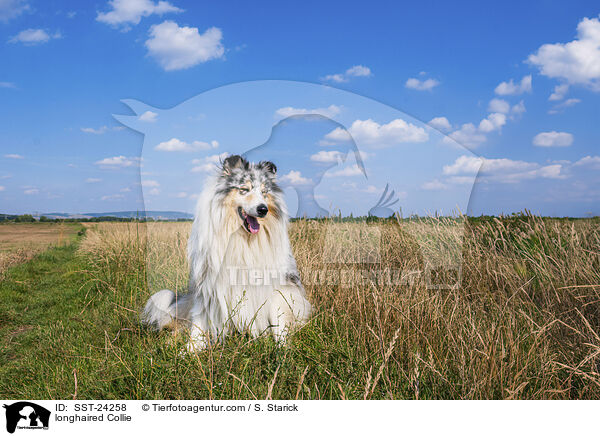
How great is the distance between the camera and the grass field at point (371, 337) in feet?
10.8

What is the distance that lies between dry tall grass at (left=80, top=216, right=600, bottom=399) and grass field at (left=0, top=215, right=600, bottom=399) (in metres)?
0.02

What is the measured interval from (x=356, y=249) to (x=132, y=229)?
5991mm

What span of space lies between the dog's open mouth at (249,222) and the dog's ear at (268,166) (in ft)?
1.38

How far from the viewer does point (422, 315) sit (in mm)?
4043

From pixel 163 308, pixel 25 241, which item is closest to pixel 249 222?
pixel 163 308

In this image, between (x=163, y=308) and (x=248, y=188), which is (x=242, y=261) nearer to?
(x=248, y=188)

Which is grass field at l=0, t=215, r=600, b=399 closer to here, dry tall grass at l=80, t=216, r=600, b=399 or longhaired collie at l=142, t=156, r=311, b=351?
dry tall grass at l=80, t=216, r=600, b=399

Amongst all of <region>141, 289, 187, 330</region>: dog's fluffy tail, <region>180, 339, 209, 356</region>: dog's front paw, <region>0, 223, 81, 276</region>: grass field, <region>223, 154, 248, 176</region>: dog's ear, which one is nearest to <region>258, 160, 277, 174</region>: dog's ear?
<region>223, 154, 248, 176</region>: dog's ear

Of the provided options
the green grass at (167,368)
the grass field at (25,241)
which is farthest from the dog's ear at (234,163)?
the grass field at (25,241)

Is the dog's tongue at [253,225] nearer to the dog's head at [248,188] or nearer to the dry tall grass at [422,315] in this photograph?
the dog's head at [248,188]

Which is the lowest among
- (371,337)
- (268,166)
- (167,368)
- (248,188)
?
(167,368)

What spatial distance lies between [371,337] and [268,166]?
76.5 inches

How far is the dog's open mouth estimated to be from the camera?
344 centimetres
